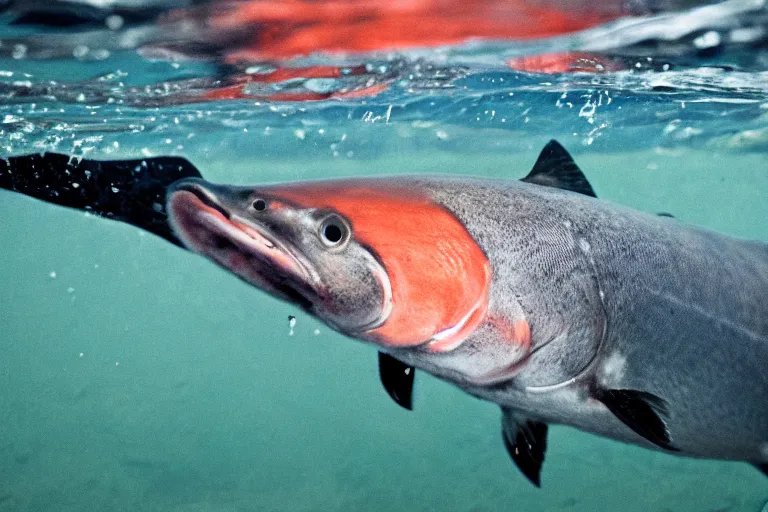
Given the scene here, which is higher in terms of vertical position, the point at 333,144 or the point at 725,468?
the point at 333,144

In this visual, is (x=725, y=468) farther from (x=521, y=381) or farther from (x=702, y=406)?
(x=521, y=381)

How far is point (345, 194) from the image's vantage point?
7.22ft

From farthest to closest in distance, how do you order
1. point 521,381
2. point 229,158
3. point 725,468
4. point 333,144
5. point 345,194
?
point 229,158 < point 333,144 < point 725,468 < point 521,381 < point 345,194

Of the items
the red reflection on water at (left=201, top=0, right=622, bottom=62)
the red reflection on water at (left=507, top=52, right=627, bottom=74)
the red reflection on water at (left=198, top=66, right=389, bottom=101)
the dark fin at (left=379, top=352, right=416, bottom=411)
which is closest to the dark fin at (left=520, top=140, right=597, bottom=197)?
the dark fin at (left=379, top=352, right=416, bottom=411)

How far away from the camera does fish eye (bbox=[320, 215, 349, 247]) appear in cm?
209

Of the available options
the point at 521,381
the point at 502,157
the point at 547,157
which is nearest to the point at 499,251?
the point at 521,381

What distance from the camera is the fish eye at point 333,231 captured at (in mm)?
2094

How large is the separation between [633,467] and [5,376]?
47.1 m

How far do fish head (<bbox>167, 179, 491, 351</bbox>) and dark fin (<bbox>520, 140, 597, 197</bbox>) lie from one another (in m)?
1.20

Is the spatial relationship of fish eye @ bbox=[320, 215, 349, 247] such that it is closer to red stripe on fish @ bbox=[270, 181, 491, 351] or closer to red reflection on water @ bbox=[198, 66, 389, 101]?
red stripe on fish @ bbox=[270, 181, 491, 351]

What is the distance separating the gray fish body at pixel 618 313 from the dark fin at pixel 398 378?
1.03ft

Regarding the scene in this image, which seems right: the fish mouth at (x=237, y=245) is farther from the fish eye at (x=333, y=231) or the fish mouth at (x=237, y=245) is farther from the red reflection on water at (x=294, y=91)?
the red reflection on water at (x=294, y=91)

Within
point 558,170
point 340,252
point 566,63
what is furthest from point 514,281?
point 566,63

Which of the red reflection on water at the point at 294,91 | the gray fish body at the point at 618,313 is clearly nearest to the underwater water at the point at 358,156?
the red reflection on water at the point at 294,91
